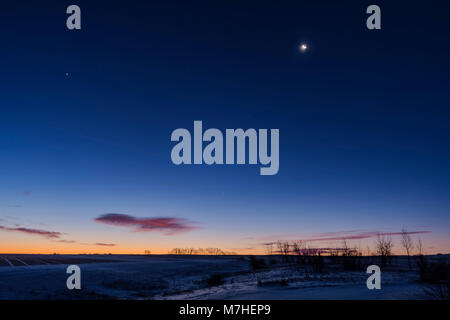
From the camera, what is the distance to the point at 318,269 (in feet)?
94.4

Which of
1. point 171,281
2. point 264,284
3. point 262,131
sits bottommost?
point 171,281

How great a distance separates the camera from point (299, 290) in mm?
17391

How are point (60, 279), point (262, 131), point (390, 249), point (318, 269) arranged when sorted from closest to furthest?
point (262, 131), point (60, 279), point (318, 269), point (390, 249)
